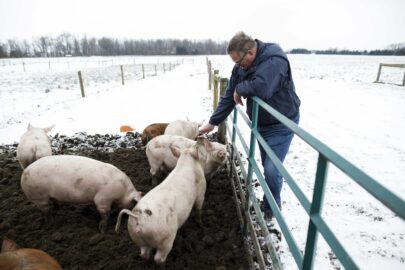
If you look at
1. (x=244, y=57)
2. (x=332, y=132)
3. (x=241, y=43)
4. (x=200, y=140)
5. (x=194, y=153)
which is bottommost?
(x=332, y=132)

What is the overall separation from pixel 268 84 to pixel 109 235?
2434 millimetres

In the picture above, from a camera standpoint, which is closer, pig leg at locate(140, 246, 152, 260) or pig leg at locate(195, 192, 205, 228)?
pig leg at locate(140, 246, 152, 260)

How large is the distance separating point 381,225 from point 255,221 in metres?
1.57

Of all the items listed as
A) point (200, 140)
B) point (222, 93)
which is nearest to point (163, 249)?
point (200, 140)

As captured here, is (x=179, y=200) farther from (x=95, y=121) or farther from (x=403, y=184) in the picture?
(x=95, y=121)

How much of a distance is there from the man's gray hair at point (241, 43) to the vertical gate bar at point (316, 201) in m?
1.92

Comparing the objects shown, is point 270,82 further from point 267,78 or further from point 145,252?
point 145,252

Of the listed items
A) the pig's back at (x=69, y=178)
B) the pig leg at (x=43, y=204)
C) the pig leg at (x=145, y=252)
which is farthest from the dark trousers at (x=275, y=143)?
the pig leg at (x=43, y=204)

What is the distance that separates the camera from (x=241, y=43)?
3029 mm

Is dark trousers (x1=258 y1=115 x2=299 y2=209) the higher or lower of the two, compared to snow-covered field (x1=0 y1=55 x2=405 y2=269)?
higher

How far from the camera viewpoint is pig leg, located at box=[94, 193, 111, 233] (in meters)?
3.31

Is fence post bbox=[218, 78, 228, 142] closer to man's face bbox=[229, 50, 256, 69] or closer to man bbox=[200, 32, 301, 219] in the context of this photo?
man bbox=[200, 32, 301, 219]

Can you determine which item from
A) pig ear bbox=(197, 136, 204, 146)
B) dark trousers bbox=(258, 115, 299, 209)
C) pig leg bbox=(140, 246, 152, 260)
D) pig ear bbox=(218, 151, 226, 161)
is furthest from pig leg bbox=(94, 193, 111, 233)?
dark trousers bbox=(258, 115, 299, 209)

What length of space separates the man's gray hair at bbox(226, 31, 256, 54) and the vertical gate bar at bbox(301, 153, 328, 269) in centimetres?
192
